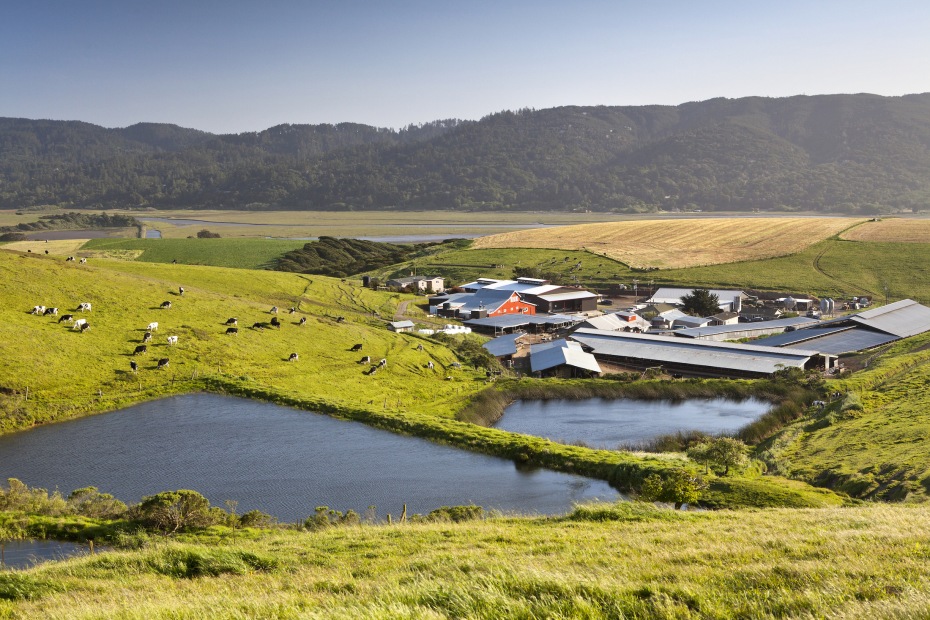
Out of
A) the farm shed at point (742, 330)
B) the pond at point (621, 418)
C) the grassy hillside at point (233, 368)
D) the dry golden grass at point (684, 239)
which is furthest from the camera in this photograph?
the dry golden grass at point (684, 239)

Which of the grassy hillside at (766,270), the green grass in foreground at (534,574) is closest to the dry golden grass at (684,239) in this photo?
the grassy hillside at (766,270)

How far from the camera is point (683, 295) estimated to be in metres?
98.6

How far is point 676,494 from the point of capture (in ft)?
93.0

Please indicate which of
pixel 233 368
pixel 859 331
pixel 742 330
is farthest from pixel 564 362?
pixel 859 331

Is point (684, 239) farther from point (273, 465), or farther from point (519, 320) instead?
point (273, 465)

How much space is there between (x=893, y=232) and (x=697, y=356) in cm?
8225

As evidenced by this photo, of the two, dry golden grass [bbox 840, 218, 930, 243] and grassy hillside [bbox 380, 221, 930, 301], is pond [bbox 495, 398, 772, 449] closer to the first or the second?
grassy hillside [bbox 380, 221, 930, 301]

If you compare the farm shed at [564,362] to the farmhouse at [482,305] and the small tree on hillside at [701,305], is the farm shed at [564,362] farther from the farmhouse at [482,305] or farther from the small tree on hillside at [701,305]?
the small tree on hillside at [701,305]

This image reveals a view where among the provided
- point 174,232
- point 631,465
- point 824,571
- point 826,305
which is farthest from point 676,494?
point 174,232

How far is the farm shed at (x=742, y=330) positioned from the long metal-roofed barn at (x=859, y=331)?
8.85 feet

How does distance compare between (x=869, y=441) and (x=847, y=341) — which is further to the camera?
(x=847, y=341)

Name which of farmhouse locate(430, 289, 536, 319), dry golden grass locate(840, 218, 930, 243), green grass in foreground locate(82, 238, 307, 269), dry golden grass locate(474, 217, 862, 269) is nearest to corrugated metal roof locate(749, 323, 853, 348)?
farmhouse locate(430, 289, 536, 319)

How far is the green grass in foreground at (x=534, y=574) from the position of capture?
9.54m

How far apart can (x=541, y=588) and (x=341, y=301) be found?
73.9 m
